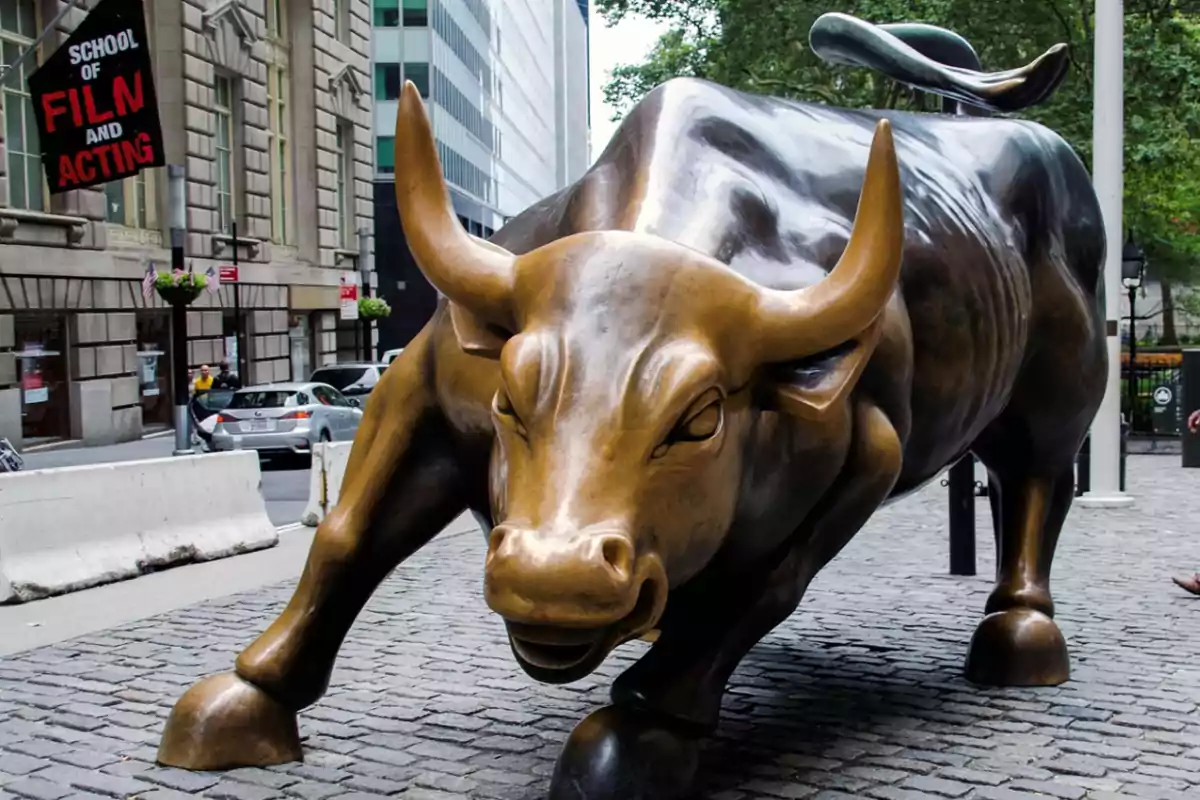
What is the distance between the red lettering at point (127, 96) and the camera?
1784 cm

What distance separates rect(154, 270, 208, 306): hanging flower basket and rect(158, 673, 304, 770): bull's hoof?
1756cm

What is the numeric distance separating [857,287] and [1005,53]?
20.3m

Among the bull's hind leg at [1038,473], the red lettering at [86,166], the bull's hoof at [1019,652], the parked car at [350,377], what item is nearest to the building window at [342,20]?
the parked car at [350,377]

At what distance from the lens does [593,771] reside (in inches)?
157

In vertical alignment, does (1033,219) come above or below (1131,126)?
below

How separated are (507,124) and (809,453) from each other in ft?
298

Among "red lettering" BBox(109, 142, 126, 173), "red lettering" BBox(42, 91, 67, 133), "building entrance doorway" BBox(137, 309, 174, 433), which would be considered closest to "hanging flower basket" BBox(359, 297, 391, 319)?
"building entrance doorway" BBox(137, 309, 174, 433)

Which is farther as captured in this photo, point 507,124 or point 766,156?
point 507,124

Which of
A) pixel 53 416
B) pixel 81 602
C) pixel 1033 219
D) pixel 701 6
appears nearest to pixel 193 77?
pixel 53 416

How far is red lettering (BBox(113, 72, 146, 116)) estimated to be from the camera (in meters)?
17.8

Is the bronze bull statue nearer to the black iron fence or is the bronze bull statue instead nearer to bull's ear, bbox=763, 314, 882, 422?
bull's ear, bbox=763, 314, 882, 422

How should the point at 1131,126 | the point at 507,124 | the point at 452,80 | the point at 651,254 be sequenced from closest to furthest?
the point at 651,254
the point at 1131,126
the point at 452,80
the point at 507,124

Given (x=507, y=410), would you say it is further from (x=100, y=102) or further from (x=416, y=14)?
(x=416, y=14)

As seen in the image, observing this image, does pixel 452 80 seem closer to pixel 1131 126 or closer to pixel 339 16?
pixel 339 16
